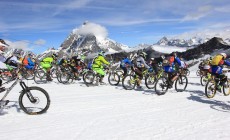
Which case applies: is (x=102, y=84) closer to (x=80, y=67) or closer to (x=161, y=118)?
(x=80, y=67)

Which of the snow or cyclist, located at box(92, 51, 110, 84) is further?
cyclist, located at box(92, 51, 110, 84)

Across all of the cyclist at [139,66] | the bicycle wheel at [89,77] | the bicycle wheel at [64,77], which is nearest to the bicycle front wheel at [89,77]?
the bicycle wheel at [89,77]

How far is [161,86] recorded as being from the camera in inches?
537

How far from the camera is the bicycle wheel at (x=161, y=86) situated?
1348 centimetres

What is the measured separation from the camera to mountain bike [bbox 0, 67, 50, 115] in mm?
8531

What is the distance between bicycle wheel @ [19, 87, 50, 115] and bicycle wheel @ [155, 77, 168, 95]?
21.1 feet

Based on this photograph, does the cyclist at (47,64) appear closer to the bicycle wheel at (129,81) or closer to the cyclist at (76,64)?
the cyclist at (76,64)

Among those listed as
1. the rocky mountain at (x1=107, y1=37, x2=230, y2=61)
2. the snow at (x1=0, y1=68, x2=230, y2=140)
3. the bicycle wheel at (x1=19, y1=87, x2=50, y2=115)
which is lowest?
the snow at (x1=0, y1=68, x2=230, y2=140)

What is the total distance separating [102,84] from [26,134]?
1202 centimetres

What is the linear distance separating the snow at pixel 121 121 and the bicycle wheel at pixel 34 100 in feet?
0.85

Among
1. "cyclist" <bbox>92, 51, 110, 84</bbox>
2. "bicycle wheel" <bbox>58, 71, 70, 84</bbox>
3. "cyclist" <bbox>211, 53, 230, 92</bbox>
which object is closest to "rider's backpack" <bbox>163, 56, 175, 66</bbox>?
"cyclist" <bbox>211, 53, 230, 92</bbox>

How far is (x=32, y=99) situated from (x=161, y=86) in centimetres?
715

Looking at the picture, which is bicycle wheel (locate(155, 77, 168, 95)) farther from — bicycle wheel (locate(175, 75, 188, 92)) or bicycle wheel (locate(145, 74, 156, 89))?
bicycle wheel (locate(145, 74, 156, 89))

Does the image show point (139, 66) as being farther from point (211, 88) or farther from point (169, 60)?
point (211, 88)
